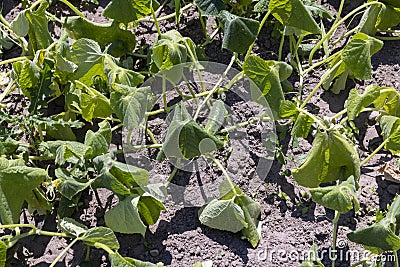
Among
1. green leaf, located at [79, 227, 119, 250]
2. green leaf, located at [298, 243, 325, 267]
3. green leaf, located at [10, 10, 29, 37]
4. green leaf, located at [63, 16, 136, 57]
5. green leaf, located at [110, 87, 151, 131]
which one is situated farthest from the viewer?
green leaf, located at [63, 16, 136, 57]

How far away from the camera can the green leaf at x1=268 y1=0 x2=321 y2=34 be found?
1874mm

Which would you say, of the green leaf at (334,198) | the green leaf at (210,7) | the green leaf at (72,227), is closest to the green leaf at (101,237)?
the green leaf at (72,227)

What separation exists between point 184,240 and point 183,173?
22 cm

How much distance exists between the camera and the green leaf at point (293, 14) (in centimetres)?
187

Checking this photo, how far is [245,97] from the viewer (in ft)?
6.79

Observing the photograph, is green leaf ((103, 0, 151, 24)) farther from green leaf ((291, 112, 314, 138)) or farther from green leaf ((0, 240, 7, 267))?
green leaf ((0, 240, 7, 267))

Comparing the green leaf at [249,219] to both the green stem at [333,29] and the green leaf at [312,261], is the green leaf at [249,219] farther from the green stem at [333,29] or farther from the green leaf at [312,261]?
the green stem at [333,29]

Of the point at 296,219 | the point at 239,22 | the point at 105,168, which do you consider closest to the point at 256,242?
the point at 296,219

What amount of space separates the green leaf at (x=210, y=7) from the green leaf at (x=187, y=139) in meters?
0.41

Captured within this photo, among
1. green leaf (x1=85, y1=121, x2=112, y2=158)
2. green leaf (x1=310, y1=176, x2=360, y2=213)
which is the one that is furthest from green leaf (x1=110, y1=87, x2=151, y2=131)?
green leaf (x1=310, y1=176, x2=360, y2=213)

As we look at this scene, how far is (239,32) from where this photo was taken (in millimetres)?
1848

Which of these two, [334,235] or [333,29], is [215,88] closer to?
[333,29]

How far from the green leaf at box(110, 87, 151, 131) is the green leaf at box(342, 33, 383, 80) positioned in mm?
582

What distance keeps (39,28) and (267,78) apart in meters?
0.72
